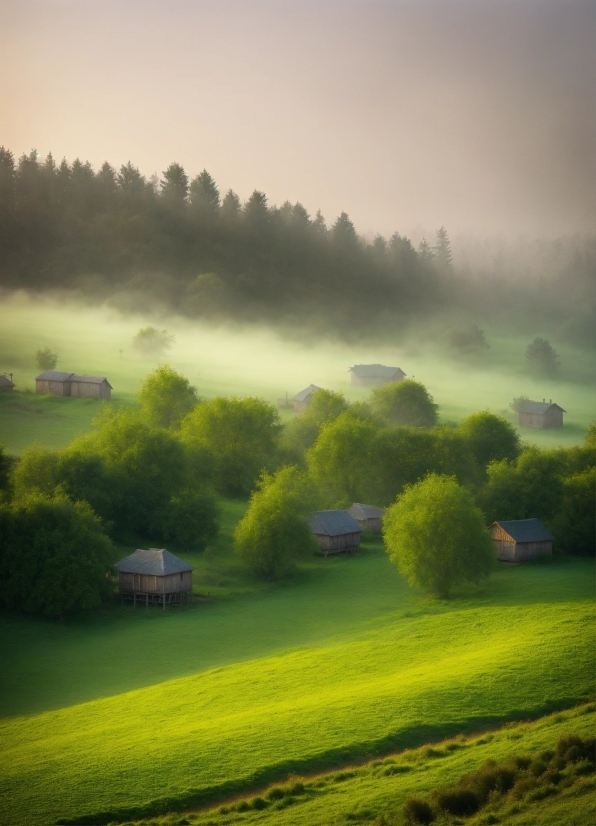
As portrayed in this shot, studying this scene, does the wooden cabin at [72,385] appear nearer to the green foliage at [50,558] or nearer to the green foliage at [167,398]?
the green foliage at [167,398]

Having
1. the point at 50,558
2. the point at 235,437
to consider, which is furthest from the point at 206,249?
the point at 50,558

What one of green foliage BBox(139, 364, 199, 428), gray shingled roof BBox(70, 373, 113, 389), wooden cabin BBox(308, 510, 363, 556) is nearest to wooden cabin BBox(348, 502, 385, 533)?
wooden cabin BBox(308, 510, 363, 556)

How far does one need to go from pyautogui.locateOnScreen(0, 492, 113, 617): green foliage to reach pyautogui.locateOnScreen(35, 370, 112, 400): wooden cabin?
3.17 m

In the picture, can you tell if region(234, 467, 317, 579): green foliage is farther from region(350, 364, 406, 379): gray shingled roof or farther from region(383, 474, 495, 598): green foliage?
region(350, 364, 406, 379): gray shingled roof

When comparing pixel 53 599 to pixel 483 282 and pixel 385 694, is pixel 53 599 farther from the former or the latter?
pixel 483 282

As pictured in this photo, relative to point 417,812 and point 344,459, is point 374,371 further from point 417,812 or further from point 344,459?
point 417,812

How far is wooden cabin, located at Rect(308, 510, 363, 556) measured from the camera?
29758 mm

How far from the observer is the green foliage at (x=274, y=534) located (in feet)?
89.1

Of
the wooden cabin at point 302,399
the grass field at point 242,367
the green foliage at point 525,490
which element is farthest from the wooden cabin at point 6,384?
the green foliage at point 525,490

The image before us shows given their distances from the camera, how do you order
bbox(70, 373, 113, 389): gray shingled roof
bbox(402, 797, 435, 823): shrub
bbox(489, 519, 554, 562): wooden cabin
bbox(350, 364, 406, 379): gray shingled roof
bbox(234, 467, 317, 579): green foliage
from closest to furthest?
bbox(402, 797, 435, 823): shrub
bbox(234, 467, 317, 579): green foliage
bbox(70, 373, 113, 389): gray shingled roof
bbox(489, 519, 554, 562): wooden cabin
bbox(350, 364, 406, 379): gray shingled roof

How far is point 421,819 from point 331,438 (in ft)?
74.4

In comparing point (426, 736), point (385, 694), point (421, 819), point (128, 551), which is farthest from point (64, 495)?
point (421, 819)

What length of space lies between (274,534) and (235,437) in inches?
284

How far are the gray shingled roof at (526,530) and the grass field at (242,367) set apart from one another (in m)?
4.07
